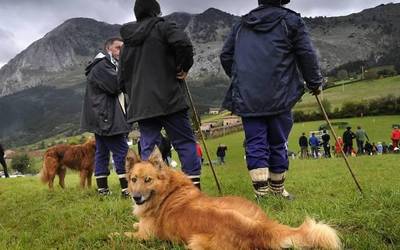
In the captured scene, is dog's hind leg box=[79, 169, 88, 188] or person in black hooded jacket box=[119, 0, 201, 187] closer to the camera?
person in black hooded jacket box=[119, 0, 201, 187]

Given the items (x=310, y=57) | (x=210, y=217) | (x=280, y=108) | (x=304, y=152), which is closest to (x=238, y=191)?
(x=280, y=108)

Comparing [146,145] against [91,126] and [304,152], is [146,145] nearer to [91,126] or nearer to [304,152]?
[91,126]

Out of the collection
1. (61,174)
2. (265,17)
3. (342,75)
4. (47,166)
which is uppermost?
(265,17)

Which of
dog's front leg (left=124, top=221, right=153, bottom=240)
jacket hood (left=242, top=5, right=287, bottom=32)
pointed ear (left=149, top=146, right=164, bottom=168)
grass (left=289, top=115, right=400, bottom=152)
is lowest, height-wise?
grass (left=289, top=115, right=400, bottom=152)

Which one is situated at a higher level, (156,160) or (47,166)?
(156,160)

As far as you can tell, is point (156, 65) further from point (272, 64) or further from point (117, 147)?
point (117, 147)

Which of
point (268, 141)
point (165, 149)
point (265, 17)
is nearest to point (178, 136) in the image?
point (268, 141)

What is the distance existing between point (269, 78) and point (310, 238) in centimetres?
316

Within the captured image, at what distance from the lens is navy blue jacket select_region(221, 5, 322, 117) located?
659cm

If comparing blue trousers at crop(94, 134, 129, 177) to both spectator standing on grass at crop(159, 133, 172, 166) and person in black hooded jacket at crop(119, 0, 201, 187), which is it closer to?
person in black hooded jacket at crop(119, 0, 201, 187)

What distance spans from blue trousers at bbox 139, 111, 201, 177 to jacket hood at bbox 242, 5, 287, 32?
164cm

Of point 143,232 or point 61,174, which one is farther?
point 61,174

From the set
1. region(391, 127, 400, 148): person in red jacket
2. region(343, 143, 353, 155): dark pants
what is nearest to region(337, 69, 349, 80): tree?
region(391, 127, 400, 148): person in red jacket

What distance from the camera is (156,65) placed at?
6.54 metres
